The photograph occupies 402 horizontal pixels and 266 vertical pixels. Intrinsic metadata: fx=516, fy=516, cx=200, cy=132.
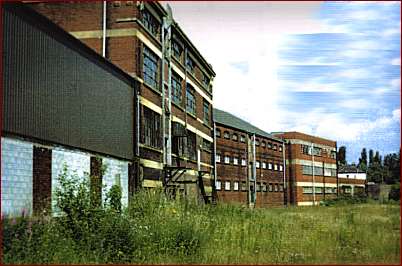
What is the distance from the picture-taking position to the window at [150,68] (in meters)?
22.4

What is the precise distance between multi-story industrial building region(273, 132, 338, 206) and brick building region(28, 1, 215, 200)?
10378mm

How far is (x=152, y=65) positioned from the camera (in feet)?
77.3

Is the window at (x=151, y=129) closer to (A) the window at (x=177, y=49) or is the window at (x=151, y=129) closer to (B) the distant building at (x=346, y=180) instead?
(A) the window at (x=177, y=49)

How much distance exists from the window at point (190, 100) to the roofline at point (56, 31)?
39.8 feet

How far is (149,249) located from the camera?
11859 millimetres

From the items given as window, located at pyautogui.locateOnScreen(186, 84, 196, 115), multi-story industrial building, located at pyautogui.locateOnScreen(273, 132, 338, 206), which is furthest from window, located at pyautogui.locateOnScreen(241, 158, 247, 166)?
window, located at pyautogui.locateOnScreen(186, 84, 196, 115)

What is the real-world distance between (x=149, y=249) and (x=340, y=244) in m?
5.09

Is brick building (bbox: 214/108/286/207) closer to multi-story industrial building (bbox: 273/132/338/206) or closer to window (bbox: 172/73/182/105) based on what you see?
multi-story industrial building (bbox: 273/132/338/206)

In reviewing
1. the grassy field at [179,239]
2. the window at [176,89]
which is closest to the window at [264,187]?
the window at [176,89]

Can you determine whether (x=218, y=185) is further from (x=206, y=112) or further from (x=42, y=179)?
(x=42, y=179)

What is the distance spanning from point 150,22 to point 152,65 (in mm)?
1944

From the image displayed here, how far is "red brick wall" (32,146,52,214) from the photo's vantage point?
12.9 metres

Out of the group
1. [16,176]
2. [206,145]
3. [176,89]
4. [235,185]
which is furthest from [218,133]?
[16,176]

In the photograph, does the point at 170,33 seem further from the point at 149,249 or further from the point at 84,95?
the point at 149,249
